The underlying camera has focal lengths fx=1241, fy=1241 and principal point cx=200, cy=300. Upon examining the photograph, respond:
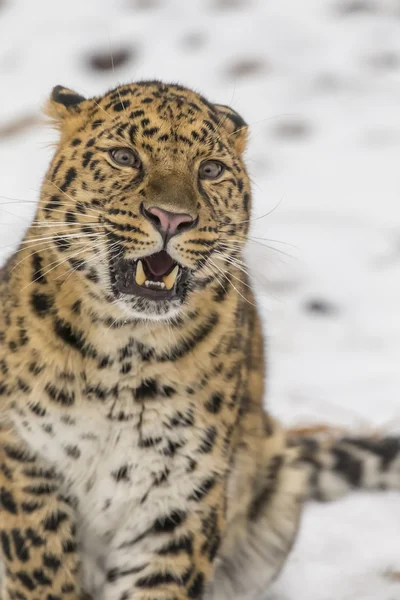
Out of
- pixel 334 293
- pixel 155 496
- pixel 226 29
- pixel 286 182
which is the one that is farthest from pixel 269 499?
pixel 226 29

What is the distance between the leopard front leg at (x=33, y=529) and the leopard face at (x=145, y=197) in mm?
717

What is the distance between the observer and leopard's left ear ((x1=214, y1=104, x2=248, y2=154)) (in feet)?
15.6

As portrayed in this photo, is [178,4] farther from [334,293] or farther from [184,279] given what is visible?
[184,279]

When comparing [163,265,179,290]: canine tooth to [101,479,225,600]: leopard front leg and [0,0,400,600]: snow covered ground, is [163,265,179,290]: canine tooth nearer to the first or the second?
[101,479,225,600]: leopard front leg

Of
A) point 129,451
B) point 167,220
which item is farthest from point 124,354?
point 167,220

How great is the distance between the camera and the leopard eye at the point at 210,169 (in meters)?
4.42

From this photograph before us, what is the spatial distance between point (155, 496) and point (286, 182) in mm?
5491

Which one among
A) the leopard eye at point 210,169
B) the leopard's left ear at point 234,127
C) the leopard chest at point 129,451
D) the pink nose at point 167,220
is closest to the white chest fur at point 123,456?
the leopard chest at point 129,451

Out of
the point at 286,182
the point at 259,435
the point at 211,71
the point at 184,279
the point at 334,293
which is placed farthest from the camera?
the point at 211,71

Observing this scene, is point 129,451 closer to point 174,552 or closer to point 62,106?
point 174,552

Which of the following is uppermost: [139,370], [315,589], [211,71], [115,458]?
[211,71]

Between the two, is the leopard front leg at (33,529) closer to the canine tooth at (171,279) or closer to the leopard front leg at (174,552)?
the leopard front leg at (174,552)

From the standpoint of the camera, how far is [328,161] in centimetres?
1009

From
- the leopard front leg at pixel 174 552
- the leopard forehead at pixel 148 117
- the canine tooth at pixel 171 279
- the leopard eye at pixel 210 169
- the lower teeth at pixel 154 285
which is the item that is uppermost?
the leopard forehead at pixel 148 117
